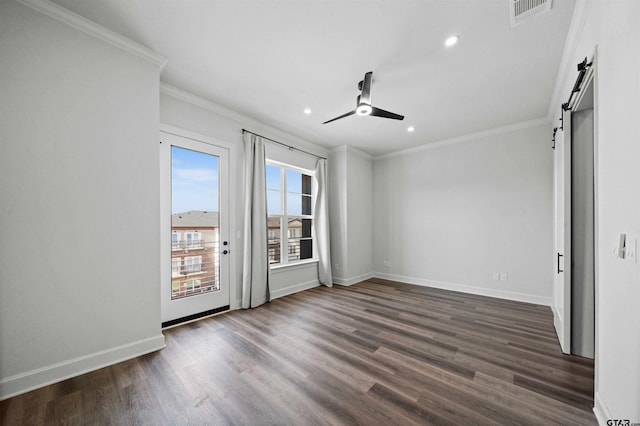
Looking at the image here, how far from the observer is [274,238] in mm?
4535

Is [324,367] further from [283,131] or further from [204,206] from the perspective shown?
[283,131]

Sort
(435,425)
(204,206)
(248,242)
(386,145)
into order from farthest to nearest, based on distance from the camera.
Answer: (386,145) < (248,242) < (204,206) < (435,425)

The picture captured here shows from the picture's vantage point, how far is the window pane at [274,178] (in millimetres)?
4445

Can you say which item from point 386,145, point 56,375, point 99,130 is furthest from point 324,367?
point 386,145

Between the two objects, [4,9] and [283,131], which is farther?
[283,131]

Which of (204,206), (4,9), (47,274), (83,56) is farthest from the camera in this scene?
(204,206)

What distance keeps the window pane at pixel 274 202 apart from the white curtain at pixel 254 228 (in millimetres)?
407

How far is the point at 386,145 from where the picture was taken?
5.20 meters

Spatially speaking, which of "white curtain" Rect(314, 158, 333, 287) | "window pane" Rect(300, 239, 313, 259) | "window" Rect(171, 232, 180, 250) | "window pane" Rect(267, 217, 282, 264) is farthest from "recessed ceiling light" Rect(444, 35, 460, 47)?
"window pane" Rect(300, 239, 313, 259)

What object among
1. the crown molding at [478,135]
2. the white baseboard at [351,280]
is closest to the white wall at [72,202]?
the white baseboard at [351,280]

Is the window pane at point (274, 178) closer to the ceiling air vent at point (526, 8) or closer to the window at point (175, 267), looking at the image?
the window at point (175, 267)

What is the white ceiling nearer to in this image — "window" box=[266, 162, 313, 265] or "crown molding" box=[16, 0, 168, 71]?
"crown molding" box=[16, 0, 168, 71]

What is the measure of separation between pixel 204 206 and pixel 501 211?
4.84m

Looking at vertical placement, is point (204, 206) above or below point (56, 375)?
above
